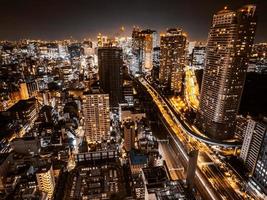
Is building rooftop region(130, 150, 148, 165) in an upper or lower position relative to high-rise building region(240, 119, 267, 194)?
lower

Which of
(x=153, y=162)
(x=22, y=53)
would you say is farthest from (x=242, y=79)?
(x=22, y=53)

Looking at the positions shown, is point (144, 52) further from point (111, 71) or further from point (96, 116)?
point (96, 116)

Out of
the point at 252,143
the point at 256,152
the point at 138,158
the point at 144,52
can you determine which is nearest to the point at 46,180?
the point at 138,158

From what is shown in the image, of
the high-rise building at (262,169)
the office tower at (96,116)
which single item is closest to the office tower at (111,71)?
the office tower at (96,116)

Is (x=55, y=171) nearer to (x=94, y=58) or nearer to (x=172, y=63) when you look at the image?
(x=172, y=63)

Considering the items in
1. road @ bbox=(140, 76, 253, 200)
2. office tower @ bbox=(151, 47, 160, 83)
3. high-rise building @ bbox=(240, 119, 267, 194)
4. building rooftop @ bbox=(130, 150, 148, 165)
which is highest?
office tower @ bbox=(151, 47, 160, 83)

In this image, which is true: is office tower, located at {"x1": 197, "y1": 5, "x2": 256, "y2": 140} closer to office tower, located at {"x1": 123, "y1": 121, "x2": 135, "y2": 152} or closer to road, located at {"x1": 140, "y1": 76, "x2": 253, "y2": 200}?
road, located at {"x1": 140, "y1": 76, "x2": 253, "y2": 200}

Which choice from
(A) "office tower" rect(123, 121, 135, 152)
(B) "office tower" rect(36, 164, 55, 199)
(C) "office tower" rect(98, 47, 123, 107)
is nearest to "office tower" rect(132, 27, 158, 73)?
(C) "office tower" rect(98, 47, 123, 107)
